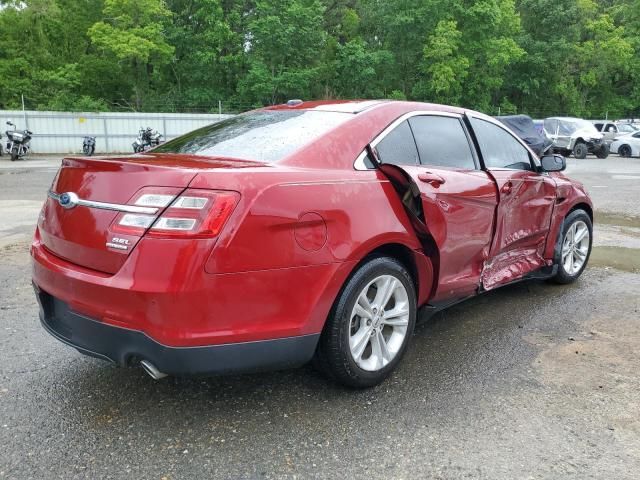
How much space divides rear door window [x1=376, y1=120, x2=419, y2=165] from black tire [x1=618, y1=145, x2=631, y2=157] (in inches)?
1066

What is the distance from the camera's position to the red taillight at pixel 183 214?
2.31 meters

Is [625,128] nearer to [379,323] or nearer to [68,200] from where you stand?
[379,323]

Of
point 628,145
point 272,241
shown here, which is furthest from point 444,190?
point 628,145

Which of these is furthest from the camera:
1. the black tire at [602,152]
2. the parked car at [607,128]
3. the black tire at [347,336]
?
the parked car at [607,128]

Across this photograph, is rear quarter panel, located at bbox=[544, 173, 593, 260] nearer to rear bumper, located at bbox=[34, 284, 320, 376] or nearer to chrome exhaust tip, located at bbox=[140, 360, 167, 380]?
rear bumper, located at bbox=[34, 284, 320, 376]

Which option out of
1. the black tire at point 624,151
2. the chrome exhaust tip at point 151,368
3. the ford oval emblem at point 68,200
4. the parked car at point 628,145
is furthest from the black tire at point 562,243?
the black tire at point 624,151

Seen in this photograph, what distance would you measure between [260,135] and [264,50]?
3141 cm

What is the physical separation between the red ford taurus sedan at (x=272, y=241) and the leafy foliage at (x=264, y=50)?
86.3 feet

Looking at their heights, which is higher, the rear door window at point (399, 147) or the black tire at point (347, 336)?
the rear door window at point (399, 147)

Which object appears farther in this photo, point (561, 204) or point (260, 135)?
point (561, 204)

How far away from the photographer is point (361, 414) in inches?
110

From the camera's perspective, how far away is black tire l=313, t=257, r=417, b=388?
9.08 ft

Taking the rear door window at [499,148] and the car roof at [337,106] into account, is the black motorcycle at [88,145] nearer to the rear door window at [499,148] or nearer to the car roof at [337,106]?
the car roof at [337,106]

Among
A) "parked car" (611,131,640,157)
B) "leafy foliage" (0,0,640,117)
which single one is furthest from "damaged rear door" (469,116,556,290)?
"leafy foliage" (0,0,640,117)
